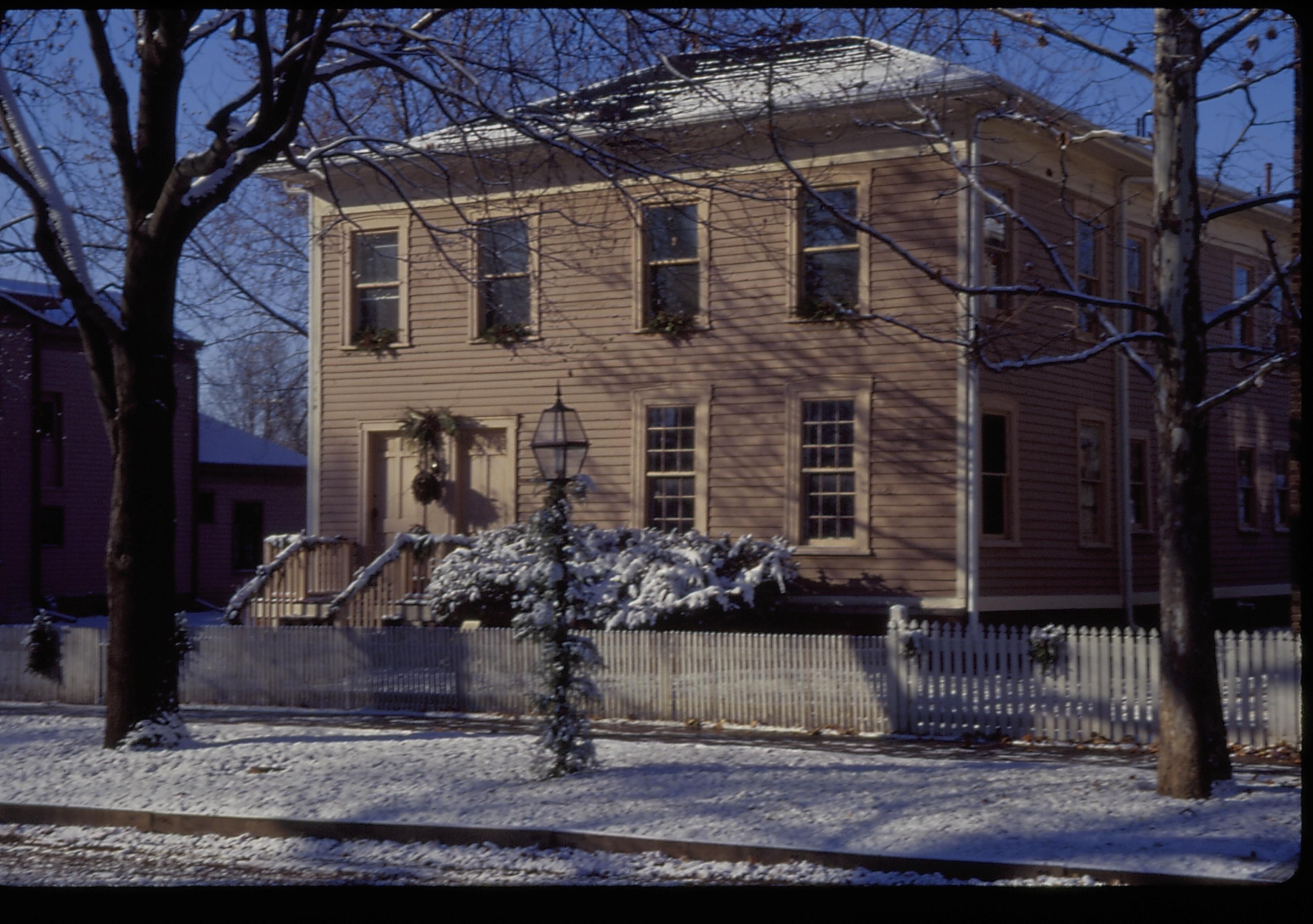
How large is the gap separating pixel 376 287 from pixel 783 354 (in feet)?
22.2

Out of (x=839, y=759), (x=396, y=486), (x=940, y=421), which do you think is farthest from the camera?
(x=396, y=486)

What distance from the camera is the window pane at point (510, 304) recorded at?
21.9 metres

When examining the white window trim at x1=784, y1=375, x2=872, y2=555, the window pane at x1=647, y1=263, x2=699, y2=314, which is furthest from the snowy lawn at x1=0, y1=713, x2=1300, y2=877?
the window pane at x1=647, y1=263, x2=699, y2=314

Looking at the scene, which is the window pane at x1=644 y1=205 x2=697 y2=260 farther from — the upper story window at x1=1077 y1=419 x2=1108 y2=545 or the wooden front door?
the upper story window at x1=1077 y1=419 x2=1108 y2=545

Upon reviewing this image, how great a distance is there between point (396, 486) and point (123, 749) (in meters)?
10.5

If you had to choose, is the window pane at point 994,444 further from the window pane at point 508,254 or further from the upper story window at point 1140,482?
the window pane at point 508,254

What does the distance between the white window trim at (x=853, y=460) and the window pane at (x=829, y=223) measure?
1880mm

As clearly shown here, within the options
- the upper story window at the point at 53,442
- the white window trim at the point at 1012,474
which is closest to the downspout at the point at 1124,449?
the white window trim at the point at 1012,474

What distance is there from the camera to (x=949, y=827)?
8.88m

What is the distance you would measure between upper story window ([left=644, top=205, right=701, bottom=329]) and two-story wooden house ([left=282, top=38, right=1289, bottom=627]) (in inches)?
→ 1.8

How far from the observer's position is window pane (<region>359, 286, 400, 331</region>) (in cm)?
2278
